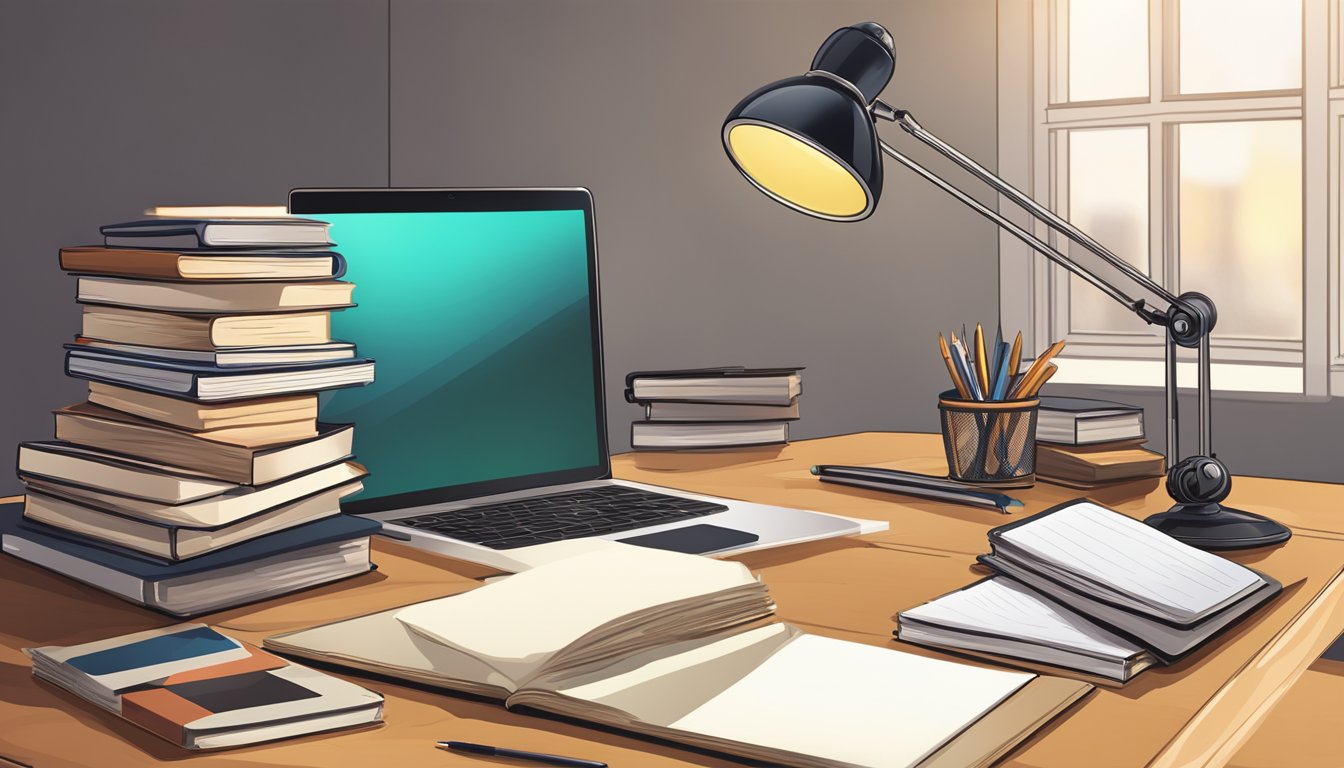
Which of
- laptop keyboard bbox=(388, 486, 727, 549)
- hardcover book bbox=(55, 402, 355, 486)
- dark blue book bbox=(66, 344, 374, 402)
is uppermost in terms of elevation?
dark blue book bbox=(66, 344, 374, 402)

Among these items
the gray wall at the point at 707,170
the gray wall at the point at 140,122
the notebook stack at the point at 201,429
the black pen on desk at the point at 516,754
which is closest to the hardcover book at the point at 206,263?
the notebook stack at the point at 201,429

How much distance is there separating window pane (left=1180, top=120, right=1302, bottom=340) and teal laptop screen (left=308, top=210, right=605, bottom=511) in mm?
1801

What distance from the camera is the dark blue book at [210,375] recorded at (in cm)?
95

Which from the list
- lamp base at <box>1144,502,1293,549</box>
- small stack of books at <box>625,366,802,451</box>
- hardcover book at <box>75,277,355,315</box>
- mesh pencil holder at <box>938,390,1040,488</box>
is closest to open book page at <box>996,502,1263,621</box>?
lamp base at <box>1144,502,1293,549</box>

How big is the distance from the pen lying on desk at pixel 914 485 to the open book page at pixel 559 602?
54 centimetres

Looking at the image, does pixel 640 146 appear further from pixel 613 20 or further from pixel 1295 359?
pixel 1295 359

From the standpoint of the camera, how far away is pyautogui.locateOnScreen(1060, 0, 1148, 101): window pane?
2783mm

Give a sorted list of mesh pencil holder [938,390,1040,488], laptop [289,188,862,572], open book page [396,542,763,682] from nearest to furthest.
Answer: open book page [396,542,763,682] < laptop [289,188,862,572] < mesh pencil holder [938,390,1040,488]

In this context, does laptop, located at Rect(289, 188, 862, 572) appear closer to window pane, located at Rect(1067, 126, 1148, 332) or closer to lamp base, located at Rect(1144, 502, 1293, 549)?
lamp base, located at Rect(1144, 502, 1293, 549)

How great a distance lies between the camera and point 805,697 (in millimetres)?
714

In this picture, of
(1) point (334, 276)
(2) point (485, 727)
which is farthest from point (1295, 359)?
(2) point (485, 727)

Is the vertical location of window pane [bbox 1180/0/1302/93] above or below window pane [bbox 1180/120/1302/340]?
above

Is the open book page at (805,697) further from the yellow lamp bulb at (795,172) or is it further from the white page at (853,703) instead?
the yellow lamp bulb at (795,172)

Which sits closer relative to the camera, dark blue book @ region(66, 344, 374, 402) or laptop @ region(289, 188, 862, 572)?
dark blue book @ region(66, 344, 374, 402)
